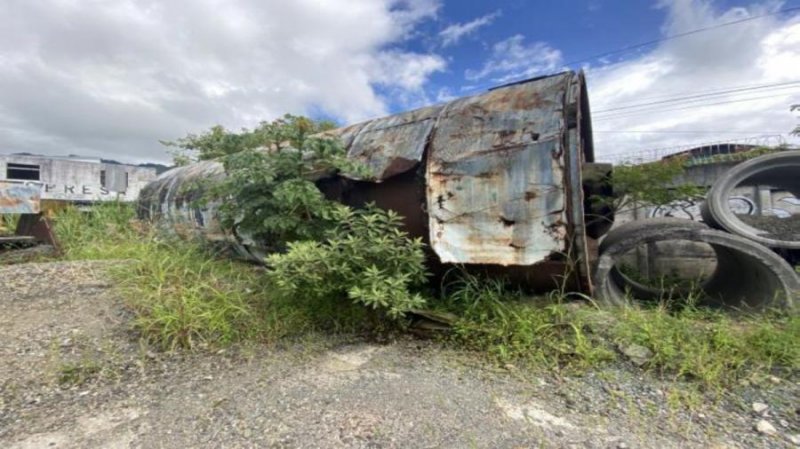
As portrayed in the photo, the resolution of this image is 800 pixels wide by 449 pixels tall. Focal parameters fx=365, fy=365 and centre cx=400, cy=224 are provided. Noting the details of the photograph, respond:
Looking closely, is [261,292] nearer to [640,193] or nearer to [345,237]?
[345,237]

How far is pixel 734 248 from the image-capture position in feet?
10.6

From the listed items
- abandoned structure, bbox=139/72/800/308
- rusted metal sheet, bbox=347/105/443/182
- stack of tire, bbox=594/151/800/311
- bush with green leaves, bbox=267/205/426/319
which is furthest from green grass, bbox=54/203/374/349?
stack of tire, bbox=594/151/800/311

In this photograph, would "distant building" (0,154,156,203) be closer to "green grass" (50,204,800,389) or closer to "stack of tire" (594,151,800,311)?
"green grass" (50,204,800,389)

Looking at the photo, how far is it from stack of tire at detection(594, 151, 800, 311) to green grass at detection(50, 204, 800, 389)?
35cm

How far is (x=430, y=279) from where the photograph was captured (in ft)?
11.3

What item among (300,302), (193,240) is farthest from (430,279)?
(193,240)

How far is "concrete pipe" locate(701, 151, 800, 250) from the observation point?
3892 mm

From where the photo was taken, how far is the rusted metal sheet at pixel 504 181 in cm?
270

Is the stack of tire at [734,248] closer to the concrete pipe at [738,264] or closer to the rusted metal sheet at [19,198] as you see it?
the concrete pipe at [738,264]

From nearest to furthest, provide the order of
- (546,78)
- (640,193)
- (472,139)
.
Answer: (472,139)
(546,78)
(640,193)

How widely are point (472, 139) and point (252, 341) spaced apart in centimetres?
238

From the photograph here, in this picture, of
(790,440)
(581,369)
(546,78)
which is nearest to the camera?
(790,440)

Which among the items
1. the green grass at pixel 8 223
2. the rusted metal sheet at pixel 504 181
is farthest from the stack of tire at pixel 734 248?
the green grass at pixel 8 223

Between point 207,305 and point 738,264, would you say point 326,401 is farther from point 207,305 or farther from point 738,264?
point 738,264
